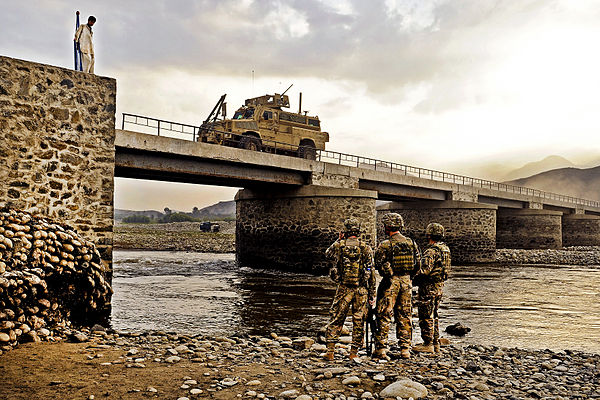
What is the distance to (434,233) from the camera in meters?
7.17

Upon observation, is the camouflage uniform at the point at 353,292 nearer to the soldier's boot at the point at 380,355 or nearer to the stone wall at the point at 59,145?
the soldier's boot at the point at 380,355

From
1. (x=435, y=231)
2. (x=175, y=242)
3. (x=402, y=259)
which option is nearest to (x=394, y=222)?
(x=402, y=259)

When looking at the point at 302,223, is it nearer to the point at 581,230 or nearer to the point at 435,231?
the point at 435,231

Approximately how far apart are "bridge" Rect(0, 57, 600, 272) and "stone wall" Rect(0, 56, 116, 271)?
0.8 inches

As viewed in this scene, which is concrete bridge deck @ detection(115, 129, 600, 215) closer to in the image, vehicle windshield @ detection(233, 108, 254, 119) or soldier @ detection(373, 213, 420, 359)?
vehicle windshield @ detection(233, 108, 254, 119)

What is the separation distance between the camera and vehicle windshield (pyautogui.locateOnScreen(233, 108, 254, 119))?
25.0 meters

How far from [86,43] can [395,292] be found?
30.7 feet

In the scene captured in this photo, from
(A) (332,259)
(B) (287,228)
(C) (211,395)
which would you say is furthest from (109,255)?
(B) (287,228)

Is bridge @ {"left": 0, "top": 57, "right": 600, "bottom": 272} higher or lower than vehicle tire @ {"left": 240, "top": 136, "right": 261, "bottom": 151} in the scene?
lower

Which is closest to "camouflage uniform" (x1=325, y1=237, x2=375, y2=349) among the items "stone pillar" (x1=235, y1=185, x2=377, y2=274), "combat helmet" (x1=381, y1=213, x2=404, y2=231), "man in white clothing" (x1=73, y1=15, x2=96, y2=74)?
"combat helmet" (x1=381, y1=213, x2=404, y2=231)

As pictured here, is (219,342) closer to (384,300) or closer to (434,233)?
(384,300)

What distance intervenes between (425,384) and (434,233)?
7.71 feet

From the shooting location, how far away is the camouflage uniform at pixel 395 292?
668 centimetres

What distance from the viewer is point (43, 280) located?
775cm
